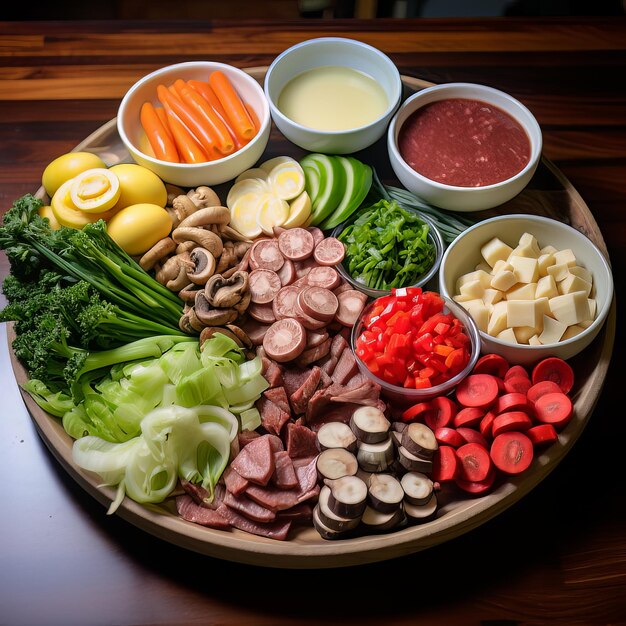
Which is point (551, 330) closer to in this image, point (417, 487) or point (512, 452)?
point (512, 452)

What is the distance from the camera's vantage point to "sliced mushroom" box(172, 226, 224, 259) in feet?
8.38

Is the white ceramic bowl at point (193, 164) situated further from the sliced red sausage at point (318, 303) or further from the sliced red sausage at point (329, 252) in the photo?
the sliced red sausage at point (318, 303)

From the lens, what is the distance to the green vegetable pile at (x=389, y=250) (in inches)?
102

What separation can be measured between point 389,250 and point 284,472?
90cm

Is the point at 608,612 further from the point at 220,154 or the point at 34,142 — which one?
the point at 34,142

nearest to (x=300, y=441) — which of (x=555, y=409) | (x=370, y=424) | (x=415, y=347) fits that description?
(x=370, y=424)

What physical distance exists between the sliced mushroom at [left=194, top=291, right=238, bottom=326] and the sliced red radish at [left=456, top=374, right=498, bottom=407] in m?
0.82

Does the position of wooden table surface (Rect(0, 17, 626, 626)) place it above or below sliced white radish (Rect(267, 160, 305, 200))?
below

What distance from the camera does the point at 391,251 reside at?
2.59 m

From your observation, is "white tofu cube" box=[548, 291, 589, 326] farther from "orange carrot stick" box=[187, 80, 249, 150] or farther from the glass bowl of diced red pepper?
"orange carrot stick" box=[187, 80, 249, 150]

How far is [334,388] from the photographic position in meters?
2.42

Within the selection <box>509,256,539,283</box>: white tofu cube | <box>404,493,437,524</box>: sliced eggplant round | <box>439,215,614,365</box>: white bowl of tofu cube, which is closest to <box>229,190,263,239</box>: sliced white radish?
<box>439,215,614,365</box>: white bowl of tofu cube

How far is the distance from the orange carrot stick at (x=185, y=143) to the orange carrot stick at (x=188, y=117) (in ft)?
0.05

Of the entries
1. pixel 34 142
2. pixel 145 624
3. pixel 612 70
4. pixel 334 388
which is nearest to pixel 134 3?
pixel 34 142
